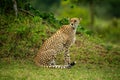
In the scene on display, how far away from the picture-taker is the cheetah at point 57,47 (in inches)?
516

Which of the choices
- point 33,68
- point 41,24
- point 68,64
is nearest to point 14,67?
point 33,68

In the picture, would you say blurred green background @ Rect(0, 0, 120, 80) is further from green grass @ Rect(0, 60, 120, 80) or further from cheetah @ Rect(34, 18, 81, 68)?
cheetah @ Rect(34, 18, 81, 68)

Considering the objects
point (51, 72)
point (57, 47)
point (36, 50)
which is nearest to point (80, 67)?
point (57, 47)

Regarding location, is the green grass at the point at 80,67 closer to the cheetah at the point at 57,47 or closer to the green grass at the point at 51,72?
the green grass at the point at 51,72

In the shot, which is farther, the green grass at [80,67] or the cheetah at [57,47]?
the cheetah at [57,47]

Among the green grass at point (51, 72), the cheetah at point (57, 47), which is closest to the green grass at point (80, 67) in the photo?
the green grass at point (51, 72)

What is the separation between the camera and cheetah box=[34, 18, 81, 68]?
1311 centimetres

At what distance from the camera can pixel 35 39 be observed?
14555mm

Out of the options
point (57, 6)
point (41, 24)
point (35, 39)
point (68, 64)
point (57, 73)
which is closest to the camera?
point (57, 73)

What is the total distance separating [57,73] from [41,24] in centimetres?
382

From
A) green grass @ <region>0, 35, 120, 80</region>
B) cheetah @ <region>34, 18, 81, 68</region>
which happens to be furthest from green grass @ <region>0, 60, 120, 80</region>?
cheetah @ <region>34, 18, 81, 68</region>

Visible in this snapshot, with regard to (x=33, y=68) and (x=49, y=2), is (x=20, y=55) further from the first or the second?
(x=49, y=2)

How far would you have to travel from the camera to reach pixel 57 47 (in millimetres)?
13398

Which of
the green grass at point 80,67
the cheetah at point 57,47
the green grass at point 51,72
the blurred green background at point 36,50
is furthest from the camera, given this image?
the cheetah at point 57,47
